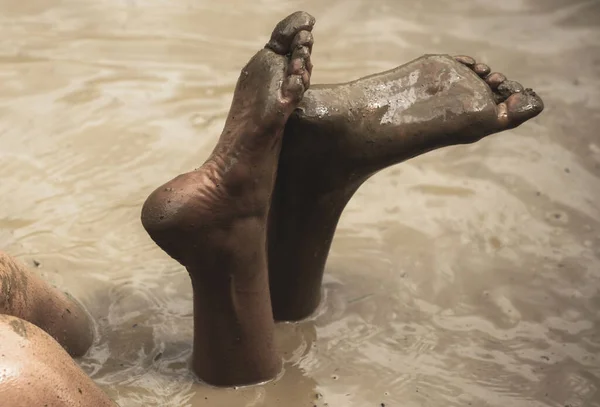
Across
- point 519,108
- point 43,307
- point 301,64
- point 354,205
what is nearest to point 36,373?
point 43,307

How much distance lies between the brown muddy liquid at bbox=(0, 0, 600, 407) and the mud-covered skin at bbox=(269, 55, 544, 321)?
285mm

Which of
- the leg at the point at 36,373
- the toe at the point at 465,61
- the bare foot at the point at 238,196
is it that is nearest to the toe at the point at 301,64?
the bare foot at the point at 238,196

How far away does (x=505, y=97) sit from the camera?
5.01 feet

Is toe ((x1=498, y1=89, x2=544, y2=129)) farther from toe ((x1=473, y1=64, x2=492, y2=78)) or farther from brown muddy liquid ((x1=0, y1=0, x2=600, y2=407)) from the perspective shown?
brown muddy liquid ((x1=0, y1=0, x2=600, y2=407))

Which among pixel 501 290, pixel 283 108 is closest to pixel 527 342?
pixel 501 290

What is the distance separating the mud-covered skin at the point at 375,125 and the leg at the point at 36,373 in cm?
51

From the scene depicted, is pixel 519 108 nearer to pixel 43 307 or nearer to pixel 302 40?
pixel 302 40

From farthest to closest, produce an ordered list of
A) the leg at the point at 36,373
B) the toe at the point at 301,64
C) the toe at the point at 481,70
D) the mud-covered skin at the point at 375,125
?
1. the toe at the point at 481,70
2. the mud-covered skin at the point at 375,125
3. the toe at the point at 301,64
4. the leg at the point at 36,373

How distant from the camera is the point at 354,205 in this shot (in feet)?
6.97

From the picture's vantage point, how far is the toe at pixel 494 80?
1.53 m

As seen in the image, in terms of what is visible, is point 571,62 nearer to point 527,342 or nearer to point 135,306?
point 527,342

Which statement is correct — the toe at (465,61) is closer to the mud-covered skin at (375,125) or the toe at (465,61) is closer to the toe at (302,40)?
the mud-covered skin at (375,125)

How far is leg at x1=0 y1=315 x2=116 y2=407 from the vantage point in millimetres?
1036

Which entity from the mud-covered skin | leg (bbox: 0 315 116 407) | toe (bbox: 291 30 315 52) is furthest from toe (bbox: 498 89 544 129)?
leg (bbox: 0 315 116 407)
